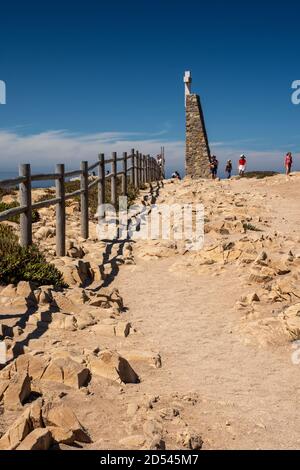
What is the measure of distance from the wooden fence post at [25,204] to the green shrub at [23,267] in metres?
0.23

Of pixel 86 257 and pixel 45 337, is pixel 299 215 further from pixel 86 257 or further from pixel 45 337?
pixel 45 337

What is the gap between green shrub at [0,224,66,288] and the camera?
6.82m

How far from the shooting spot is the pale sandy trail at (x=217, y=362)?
3.90m

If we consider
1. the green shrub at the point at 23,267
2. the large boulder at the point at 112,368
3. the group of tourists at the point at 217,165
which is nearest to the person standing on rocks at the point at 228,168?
the group of tourists at the point at 217,165

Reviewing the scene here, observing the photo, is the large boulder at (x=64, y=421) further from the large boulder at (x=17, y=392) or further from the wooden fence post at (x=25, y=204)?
the wooden fence post at (x=25, y=204)

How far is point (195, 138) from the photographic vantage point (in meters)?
31.9

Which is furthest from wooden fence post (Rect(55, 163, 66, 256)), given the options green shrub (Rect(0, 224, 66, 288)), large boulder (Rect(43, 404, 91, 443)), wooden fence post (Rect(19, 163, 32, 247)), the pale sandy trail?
large boulder (Rect(43, 404, 91, 443))

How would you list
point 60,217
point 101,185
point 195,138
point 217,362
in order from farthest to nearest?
point 195,138, point 101,185, point 60,217, point 217,362

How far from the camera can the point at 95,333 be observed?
562 cm

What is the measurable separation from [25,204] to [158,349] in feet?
12.0

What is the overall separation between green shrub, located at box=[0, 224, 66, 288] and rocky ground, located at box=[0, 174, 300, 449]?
36 cm

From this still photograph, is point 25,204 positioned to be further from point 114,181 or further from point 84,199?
point 114,181

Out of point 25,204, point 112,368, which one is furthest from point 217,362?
point 25,204

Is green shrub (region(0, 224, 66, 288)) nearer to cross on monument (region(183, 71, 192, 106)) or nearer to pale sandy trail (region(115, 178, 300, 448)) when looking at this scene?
pale sandy trail (region(115, 178, 300, 448))
